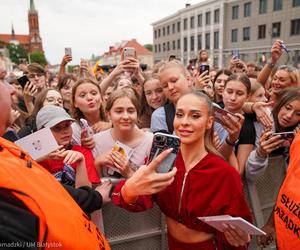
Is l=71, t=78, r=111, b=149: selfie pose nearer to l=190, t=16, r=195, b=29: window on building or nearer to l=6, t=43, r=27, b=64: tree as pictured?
l=190, t=16, r=195, b=29: window on building

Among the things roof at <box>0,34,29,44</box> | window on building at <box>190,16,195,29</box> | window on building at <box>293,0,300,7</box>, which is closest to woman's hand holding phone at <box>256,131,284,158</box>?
window on building at <box>293,0,300,7</box>

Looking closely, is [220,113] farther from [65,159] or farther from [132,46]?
[132,46]

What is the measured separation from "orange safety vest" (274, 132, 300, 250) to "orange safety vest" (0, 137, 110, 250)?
1.09 m

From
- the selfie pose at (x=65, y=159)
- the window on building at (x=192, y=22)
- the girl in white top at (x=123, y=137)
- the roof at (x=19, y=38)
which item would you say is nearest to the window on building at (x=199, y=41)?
the window on building at (x=192, y=22)

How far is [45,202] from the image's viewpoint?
1018 millimetres

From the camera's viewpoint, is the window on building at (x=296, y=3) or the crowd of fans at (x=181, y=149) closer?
the crowd of fans at (x=181, y=149)

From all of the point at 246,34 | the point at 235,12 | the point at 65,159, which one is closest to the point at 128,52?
the point at 65,159

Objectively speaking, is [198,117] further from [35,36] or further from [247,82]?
[35,36]

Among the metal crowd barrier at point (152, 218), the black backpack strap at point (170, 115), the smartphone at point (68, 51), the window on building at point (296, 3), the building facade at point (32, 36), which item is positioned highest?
the building facade at point (32, 36)

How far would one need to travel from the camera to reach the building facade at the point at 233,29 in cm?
3183

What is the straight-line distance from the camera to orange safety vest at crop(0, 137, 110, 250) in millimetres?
957

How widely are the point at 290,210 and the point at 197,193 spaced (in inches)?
22.8

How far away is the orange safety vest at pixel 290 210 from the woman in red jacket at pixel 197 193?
0.24m

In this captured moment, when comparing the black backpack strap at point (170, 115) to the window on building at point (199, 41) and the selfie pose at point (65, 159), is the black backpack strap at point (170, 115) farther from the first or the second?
the window on building at point (199, 41)
